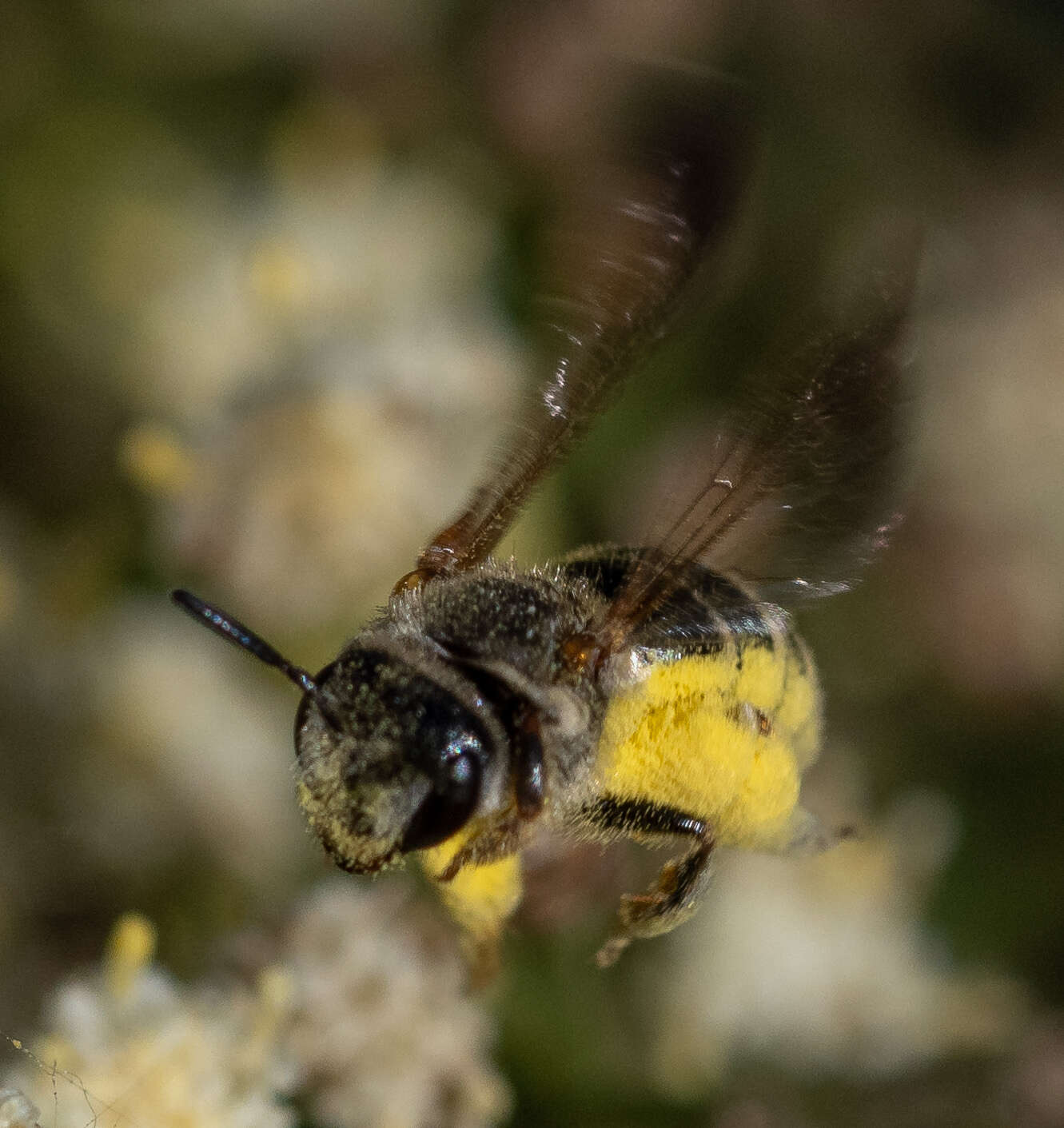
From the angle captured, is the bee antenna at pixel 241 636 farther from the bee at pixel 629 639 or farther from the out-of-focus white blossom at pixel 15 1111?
the out-of-focus white blossom at pixel 15 1111

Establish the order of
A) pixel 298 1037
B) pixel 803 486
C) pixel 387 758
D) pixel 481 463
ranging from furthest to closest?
1. pixel 481 463
2. pixel 298 1037
3. pixel 803 486
4. pixel 387 758

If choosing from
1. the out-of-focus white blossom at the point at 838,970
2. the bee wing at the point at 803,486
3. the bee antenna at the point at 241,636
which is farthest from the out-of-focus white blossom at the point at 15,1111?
the out-of-focus white blossom at the point at 838,970

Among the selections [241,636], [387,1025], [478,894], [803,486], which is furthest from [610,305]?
[387,1025]

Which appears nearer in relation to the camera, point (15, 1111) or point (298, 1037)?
point (15, 1111)

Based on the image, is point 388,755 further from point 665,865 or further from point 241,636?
point 665,865

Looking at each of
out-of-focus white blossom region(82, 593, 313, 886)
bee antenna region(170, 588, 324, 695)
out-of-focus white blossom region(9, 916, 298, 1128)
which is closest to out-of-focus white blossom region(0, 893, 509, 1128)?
out-of-focus white blossom region(9, 916, 298, 1128)

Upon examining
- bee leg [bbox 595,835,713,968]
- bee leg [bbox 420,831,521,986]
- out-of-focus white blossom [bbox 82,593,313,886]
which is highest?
bee leg [bbox 595,835,713,968]

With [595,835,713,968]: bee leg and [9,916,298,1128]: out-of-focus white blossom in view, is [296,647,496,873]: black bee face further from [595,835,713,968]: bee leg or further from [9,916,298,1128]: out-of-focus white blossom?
[9,916,298,1128]: out-of-focus white blossom

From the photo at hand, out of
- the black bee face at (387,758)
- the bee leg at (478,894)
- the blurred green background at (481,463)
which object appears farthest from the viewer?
the blurred green background at (481,463)
